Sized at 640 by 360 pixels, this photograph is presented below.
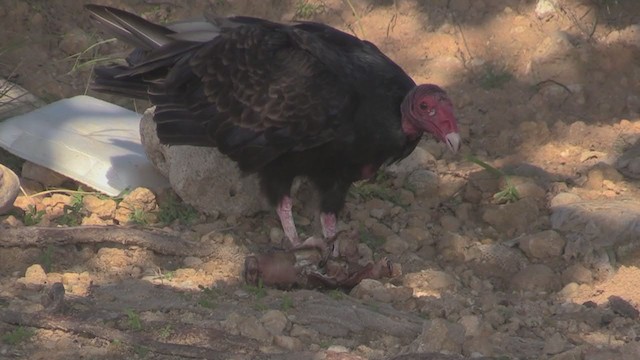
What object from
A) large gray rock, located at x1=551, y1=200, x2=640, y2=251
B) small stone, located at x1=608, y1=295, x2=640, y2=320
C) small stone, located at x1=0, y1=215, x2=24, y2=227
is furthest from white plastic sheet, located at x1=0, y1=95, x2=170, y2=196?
small stone, located at x1=608, y1=295, x2=640, y2=320

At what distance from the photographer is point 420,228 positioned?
557cm

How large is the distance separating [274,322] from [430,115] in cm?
134

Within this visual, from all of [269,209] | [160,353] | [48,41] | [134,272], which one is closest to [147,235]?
[134,272]

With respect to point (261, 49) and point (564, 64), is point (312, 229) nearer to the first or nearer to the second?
point (261, 49)

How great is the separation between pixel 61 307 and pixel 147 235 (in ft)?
3.15

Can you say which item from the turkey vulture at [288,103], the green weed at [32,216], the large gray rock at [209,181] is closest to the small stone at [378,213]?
the turkey vulture at [288,103]

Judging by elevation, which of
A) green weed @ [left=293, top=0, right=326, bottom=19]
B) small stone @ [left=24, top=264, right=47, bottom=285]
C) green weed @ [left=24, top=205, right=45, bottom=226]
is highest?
green weed @ [left=293, top=0, right=326, bottom=19]

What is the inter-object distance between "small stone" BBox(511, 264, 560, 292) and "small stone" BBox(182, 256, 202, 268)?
1.38m

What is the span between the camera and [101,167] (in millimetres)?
5773

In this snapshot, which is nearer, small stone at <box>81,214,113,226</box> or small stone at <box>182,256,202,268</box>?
small stone at <box>182,256,202,268</box>

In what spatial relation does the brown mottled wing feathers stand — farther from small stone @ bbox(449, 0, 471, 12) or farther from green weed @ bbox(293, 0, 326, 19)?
small stone @ bbox(449, 0, 471, 12)

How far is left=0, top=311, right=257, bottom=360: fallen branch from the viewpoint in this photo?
3938 mm

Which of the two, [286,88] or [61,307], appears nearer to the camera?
[61,307]

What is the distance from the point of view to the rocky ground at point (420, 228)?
164 inches
